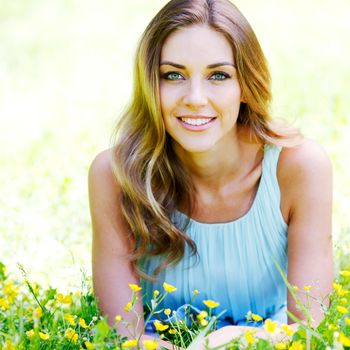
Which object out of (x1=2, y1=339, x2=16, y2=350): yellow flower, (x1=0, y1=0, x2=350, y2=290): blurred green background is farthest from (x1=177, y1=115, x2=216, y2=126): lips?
(x1=2, y1=339, x2=16, y2=350): yellow flower

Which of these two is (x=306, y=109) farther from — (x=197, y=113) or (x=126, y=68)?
(x=197, y=113)

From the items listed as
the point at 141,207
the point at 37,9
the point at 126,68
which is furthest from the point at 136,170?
the point at 37,9

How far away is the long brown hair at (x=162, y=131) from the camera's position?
2949 millimetres

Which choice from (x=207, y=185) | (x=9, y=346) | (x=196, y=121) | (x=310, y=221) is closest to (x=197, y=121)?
(x=196, y=121)

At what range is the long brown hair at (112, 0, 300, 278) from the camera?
2949mm

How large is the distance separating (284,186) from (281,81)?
12.1 ft

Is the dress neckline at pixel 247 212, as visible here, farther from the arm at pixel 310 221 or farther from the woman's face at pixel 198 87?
the woman's face at pixel 198 87

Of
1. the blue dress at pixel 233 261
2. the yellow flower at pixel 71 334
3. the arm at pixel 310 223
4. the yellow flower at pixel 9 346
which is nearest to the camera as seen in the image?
the yellow flower at pixel 9 346

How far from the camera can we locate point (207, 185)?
10.8 feet

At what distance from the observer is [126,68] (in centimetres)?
796

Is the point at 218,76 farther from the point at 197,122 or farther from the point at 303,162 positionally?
the point at 303,162

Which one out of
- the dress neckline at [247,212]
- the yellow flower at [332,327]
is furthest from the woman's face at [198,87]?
the yellow flower at [332,327]

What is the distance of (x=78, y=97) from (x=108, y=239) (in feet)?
13.4

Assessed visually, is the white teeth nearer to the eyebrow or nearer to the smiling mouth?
the smiling mouth
